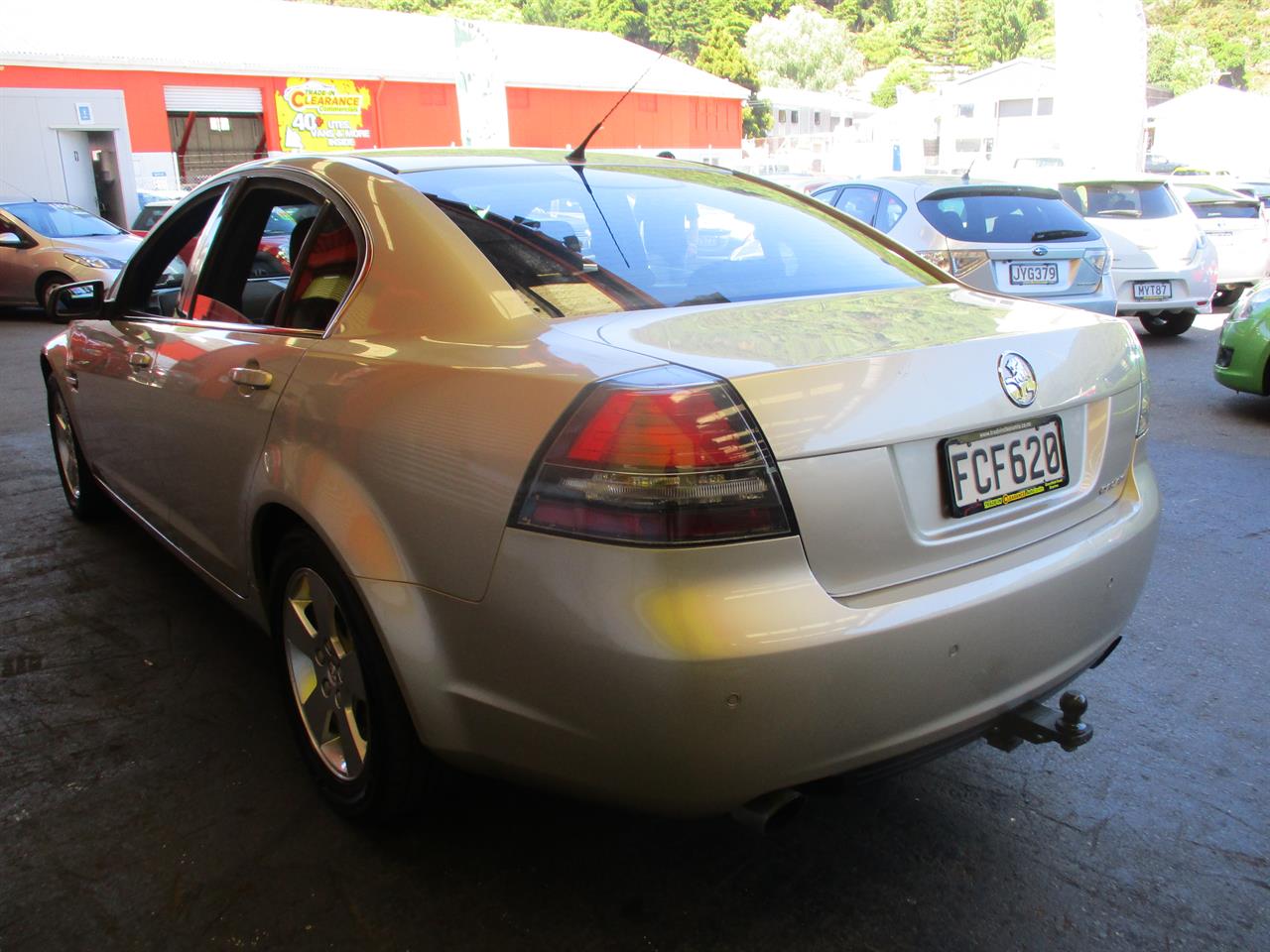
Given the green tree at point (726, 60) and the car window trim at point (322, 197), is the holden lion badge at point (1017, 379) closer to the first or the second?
the car window trim at point (322, 197)

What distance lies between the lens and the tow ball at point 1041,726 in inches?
85.4

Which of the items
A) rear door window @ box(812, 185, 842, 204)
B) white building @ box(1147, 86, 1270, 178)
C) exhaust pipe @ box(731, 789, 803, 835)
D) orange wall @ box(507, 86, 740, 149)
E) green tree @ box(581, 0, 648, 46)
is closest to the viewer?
exhaust pipe @ box(731, 789, 803, 835)

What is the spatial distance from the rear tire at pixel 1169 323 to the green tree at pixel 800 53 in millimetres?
77477

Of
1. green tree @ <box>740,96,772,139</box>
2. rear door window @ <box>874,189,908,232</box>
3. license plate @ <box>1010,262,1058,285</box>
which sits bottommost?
license plate @ <box>1010,262,1058,285</box>

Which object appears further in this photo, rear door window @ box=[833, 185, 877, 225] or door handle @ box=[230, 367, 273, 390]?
rear door window @ box=[833, 185, 877, 225]

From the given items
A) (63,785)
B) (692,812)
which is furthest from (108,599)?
(692,812)

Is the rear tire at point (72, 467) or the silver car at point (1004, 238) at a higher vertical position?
the silver car at point (1004, 238)

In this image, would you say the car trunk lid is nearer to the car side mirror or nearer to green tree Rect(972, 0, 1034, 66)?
the car side mirror

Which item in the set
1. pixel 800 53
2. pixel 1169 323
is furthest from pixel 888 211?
pixel 800 53

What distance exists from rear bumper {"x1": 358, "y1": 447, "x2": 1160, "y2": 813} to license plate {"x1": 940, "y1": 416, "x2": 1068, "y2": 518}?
0.41ft

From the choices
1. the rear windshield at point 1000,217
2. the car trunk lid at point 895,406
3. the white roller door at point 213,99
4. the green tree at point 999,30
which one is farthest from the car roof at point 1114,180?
the green tree at point 999,30

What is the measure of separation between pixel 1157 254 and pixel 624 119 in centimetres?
3289

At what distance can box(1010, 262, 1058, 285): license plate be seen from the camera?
7.59 meters

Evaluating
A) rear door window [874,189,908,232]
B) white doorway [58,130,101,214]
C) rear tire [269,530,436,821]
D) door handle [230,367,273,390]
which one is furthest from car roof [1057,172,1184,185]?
white doorway [58,130,101,214]
